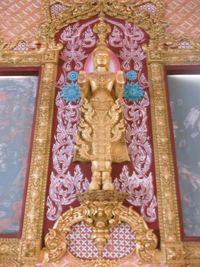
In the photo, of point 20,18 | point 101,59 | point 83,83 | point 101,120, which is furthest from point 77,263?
point 20,18

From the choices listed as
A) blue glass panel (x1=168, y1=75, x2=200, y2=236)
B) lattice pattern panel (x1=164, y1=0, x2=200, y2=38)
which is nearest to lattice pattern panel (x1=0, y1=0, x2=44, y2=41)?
lattice pattern panel (x1=164, y1=0, x2=200, y2=38)

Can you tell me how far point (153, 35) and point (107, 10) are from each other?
37.8 inches

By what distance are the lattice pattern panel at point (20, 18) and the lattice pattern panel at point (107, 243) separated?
3.27 metres

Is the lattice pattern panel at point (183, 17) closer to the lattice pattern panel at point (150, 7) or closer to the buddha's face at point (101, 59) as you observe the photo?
the lattice pattern panel at point (150, 7)

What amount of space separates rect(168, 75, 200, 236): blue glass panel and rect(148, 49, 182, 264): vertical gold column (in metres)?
0.21

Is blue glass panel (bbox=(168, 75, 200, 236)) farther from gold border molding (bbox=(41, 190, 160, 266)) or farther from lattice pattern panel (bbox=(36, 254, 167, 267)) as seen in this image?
lattice pattern panel (bbox=(36, 254, 167, 267))

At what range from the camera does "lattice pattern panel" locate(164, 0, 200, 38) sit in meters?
4.64

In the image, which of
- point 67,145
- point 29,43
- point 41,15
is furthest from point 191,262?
point 41,15

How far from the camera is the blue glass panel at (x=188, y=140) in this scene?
11.5 feet

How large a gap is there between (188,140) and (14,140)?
2.51 metres

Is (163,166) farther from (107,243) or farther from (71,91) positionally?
(71,91)

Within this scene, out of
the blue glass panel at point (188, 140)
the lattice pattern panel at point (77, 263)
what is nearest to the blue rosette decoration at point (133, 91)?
the blue glass panel at point (188, 140)

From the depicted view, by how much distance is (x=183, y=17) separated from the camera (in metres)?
4.83

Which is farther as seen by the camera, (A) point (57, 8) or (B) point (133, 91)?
(A) point (57, 8)
